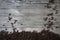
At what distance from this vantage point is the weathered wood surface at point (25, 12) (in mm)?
1731

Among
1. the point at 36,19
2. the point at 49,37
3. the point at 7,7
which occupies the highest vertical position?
the point at 7,7

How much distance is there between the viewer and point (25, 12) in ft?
6.02

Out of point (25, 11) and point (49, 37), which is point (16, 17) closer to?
point (25, 11)

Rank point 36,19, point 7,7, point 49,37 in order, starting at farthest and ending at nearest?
point 7,7, point 36,19, point 49,37

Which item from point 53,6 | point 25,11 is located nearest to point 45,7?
point 53,6

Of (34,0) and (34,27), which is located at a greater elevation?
(34,0)

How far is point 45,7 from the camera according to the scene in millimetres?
1861

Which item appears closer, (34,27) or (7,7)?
(34,27)

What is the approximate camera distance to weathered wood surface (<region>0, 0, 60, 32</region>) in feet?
5.68

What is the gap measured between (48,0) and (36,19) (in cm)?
35

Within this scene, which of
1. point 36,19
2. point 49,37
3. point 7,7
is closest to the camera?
point 49,37

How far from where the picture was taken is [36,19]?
1.77 meters

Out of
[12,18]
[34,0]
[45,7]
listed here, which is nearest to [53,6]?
[45,7]

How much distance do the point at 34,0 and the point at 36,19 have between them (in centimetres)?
31
